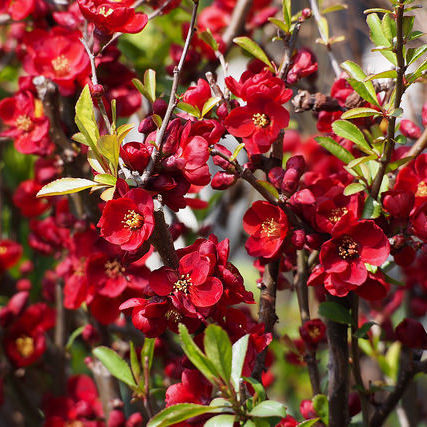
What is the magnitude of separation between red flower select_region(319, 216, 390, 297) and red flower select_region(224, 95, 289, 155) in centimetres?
17

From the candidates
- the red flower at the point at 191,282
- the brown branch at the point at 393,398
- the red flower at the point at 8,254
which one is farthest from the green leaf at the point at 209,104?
the red flower at the point at 8,254

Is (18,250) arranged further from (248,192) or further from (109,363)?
(248,192)

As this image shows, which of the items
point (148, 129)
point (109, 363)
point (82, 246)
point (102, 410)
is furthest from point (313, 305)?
point (148, 129)

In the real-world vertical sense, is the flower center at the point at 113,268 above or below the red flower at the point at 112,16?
below

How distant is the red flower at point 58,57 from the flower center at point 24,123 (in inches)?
Result: 3.4

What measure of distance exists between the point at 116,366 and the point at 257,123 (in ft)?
1.45

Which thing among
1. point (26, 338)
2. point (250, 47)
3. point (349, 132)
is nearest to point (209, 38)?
point (250, 47)

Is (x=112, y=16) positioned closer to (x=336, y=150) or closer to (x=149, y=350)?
(x=336, y=150)

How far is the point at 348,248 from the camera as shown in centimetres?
84

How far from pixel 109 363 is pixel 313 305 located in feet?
3.28

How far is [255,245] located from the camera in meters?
0.89

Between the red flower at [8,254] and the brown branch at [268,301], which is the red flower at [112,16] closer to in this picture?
the brown branch at [268,301]

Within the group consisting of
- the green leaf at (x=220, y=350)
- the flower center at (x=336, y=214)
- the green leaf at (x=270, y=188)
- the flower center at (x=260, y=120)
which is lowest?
the green leaf at (x=220, y=350)

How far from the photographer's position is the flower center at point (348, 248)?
829 millimetres
